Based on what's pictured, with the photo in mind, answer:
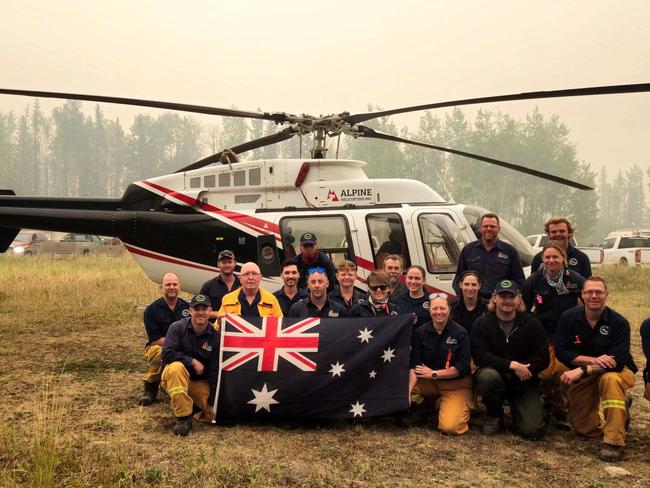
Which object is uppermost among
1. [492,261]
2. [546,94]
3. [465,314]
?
[546,94]

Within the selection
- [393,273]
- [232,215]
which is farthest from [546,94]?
[232,215]

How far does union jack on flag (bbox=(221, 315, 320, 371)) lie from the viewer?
5.46m

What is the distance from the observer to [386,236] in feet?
28.0

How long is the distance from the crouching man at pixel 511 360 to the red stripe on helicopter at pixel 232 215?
4.13 m

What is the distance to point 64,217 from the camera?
9.64 metres

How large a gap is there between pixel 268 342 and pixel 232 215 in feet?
12.8

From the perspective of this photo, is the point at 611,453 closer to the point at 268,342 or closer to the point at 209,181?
the point at 268,342

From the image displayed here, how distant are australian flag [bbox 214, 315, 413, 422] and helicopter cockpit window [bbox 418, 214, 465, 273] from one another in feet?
9.52

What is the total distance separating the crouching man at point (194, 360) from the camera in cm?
538

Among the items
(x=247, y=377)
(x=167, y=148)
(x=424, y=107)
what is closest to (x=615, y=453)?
(x=247, y=377)

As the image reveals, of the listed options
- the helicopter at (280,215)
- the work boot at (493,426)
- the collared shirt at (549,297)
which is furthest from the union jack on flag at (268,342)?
the helicopter at (280,215)

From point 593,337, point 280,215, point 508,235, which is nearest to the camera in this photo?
point 593,337

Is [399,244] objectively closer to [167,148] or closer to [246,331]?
[246,331]

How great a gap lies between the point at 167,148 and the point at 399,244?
4146 inches
